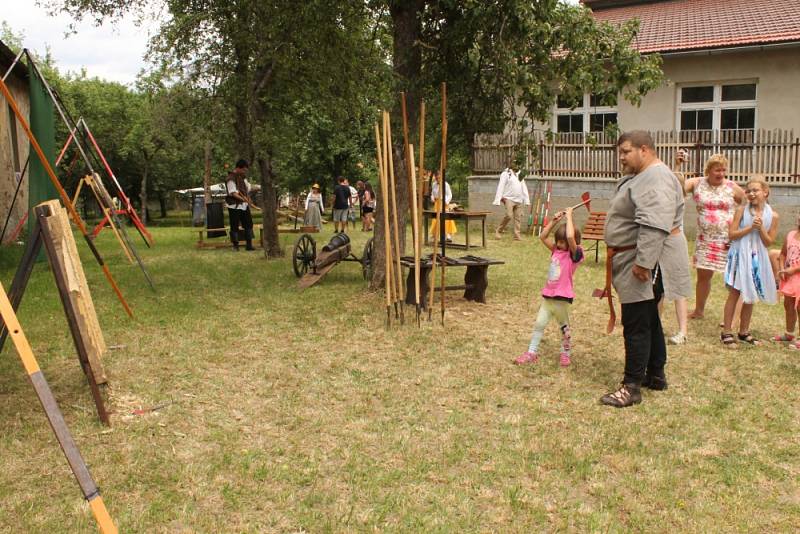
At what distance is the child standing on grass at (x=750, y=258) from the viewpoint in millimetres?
6387

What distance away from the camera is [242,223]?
48.2ft

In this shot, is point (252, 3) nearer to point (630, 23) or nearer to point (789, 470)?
point (630, 23)

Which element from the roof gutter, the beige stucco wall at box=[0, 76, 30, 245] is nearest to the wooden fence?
the roof gutter

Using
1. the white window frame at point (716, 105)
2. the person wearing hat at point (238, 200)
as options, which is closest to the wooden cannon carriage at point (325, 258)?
the person wearing hat at point (238, 200)

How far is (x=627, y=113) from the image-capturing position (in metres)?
18.4

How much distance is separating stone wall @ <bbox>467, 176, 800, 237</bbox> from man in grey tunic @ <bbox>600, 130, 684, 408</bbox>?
1139 cm

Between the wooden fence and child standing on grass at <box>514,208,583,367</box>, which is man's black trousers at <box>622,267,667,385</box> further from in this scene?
the wooden fence

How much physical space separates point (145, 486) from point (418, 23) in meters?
6.43

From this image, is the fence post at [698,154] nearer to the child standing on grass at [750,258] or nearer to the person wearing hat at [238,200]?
the person wearing hat at [238,200]

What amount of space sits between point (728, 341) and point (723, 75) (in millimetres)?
12866

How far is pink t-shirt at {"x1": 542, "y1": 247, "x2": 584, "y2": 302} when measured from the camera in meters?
5.69

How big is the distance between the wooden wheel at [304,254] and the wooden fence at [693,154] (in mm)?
4450

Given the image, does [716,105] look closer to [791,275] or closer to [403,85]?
[403,85]

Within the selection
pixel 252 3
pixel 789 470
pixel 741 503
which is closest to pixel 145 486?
pixel 741 503
